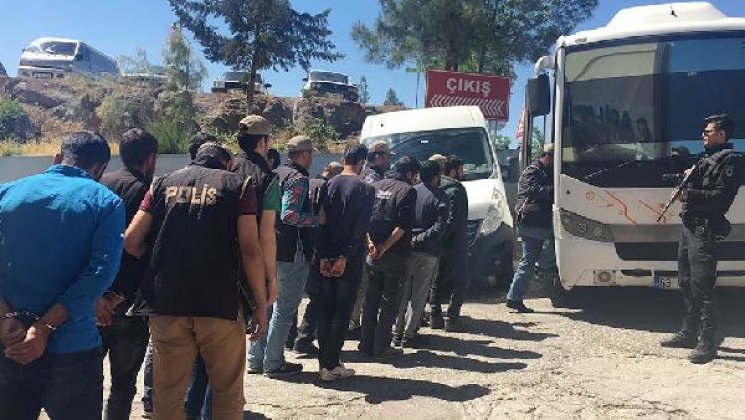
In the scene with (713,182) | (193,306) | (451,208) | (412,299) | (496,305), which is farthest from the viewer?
(496,305)

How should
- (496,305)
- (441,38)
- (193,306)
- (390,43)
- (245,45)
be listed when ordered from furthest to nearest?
(245,45) → (390,43) → (441,38) → (496,305) → (193,306)

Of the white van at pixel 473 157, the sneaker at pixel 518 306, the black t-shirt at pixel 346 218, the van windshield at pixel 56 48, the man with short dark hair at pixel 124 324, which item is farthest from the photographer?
the van windshield at pixel 56 48

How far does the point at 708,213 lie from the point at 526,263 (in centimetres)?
227

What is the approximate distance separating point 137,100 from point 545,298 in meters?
22.6

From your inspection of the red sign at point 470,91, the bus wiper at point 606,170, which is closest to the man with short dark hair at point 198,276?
the bus wiper at point 606,170

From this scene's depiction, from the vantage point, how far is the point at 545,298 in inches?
330

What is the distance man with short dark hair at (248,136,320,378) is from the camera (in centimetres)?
476

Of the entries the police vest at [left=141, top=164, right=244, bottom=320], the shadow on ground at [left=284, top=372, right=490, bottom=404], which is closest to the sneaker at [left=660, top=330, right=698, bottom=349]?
the shadow on ground at [left=284, top=372, right=490, bottom=404]

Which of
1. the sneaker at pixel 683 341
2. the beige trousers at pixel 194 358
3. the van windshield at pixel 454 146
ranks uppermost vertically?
the van windshield at pixel 454 146

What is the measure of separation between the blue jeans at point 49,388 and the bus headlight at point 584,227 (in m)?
5.20

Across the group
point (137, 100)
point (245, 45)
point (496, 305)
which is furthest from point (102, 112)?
point (496, 305)

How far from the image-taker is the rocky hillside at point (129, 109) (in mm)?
25984

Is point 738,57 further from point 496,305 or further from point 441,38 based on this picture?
point 441,38

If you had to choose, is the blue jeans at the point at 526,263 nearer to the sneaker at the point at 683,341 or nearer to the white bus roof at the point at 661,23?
the sneaker at the point at 683,341
